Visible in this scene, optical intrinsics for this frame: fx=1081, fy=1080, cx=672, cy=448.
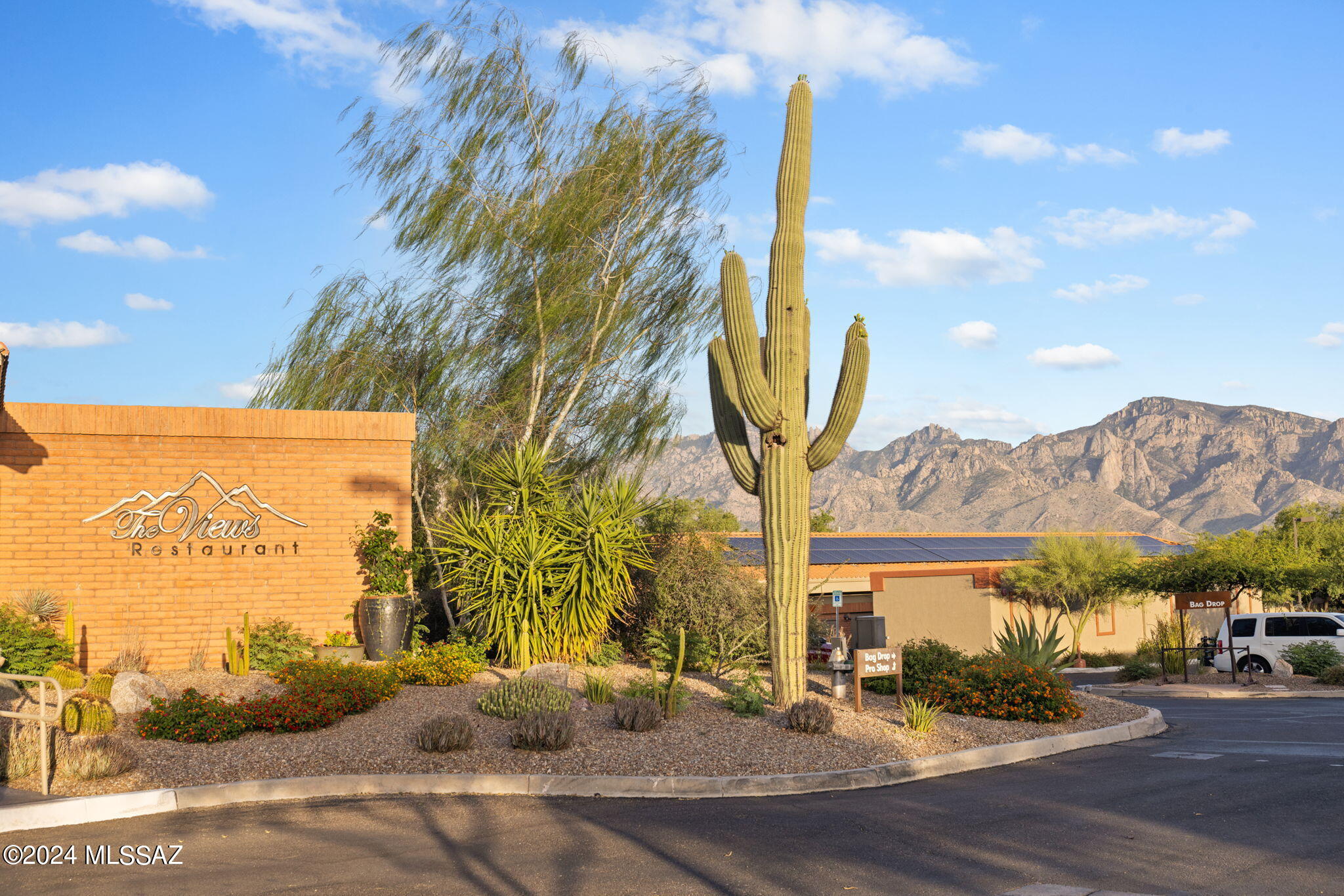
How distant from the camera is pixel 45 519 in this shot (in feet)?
51.3

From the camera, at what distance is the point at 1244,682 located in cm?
2269

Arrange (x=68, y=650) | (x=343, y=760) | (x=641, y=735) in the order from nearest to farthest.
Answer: (x=343, y=760), (x=641, y=735), (x=68, y=650)

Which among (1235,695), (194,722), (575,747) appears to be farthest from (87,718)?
(1235,695)

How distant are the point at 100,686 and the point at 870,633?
929 cm

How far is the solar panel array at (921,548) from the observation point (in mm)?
36906

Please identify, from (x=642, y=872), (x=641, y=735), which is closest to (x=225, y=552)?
(x=641, y=735)

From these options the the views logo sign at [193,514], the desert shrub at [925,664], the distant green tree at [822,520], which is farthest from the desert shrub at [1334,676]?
the distant green tree at [822,520]

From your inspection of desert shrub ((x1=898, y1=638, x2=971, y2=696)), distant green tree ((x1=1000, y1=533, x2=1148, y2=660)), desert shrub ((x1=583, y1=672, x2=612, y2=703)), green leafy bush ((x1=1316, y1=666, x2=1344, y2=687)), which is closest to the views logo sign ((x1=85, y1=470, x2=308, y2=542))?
desert shrub ((x1=583, y1=672, x2=612, y2=703))

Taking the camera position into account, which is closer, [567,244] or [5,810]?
[5,810]

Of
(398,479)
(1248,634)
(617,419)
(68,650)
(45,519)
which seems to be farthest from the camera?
(1248,634)

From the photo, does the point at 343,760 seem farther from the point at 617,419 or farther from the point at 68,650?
the point at 617,419

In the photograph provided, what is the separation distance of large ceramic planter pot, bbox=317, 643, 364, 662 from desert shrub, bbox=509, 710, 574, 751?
586 centimetres

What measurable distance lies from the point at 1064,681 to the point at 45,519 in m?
14.4

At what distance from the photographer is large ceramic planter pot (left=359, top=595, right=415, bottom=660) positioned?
16141 mm
